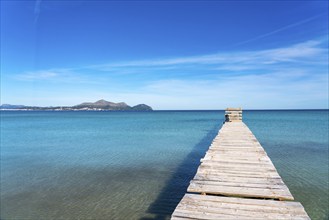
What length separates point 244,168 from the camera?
891cm

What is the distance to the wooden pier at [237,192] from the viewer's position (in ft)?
18.0

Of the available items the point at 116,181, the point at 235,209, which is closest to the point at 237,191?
the point at 235,209

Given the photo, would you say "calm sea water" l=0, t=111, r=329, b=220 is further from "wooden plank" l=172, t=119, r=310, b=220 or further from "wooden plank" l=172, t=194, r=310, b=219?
"wooden plank" l=172, t=194, r=310, b=219

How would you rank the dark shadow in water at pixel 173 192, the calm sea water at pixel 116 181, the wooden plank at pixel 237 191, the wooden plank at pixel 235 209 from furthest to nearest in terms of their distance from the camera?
the calm sea water at pixel 116 181
the dark shadow in water at pixel 173 192
the wooden plank at pixel 237 191
the wooden plank at pixel 235 209

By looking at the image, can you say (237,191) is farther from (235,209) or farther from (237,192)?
(235,209)

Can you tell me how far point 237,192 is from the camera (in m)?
6.70

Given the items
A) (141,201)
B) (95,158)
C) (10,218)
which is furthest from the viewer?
(95,158)

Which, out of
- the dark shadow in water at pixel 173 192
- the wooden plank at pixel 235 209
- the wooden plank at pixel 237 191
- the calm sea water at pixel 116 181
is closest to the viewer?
the wooden plank at pixel 235 209

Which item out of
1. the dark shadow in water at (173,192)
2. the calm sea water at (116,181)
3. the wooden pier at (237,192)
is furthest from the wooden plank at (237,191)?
the calm sea water at (116,181)

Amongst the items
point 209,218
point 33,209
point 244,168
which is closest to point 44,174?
point 33,209

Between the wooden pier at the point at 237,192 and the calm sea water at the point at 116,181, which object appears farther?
→ the calm sea water at the point at 116,181

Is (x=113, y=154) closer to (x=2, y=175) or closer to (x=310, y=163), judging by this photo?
(x=2, y=175)

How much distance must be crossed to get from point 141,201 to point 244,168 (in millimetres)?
4638

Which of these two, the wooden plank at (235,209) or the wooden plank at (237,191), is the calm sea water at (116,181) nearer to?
the wooden plank at (237,191)
